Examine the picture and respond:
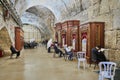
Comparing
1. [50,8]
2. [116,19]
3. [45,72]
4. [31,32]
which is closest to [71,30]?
[116,19]

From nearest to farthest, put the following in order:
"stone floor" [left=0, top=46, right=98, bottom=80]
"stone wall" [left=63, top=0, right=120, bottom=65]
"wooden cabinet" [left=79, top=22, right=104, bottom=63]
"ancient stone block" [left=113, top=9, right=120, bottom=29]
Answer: "stone floor" [left=0, top=46, right=98, bottom=80] < "ancient stone block" [left=113, top=9, right=120, bottom=29] < "stone wall" [left=63, top=0, right=120, bottom=65] < "wooden cabinet" [left=79, top=22, right=104, bottom=63]

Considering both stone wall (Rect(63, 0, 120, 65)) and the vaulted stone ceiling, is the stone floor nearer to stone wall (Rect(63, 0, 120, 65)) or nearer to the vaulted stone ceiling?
stone wall (Rect(63, 0, 120, 65))

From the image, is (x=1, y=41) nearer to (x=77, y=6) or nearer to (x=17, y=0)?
(x=17, y=0)

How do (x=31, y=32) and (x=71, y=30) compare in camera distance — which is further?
(x=31, y=32)

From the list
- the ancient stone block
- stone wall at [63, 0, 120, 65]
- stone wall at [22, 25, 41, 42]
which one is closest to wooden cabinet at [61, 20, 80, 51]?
stone wall at [63, 0, 120, 65]

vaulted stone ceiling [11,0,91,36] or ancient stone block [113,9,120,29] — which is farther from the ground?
vaulted stone ceiling [11,0,91,36]

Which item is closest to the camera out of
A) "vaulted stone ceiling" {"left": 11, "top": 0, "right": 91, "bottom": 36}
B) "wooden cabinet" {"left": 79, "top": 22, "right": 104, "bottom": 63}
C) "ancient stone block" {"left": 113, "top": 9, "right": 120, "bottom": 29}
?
"ancient stone block" {"left": 113, "top": 9, "right": 120, "bottom": 29}

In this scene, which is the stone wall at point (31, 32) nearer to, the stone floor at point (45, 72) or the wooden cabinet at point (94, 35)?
the stone floor at point (45, 72)

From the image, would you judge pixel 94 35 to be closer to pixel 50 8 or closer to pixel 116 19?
pixel 116 19

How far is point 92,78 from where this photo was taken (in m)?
8.27

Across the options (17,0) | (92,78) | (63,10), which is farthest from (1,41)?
(92,78)

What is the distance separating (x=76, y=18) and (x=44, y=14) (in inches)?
534

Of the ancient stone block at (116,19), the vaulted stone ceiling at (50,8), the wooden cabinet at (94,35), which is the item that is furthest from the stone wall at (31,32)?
the ancient stone block at (116,19)

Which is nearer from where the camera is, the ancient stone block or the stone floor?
the stone floor
